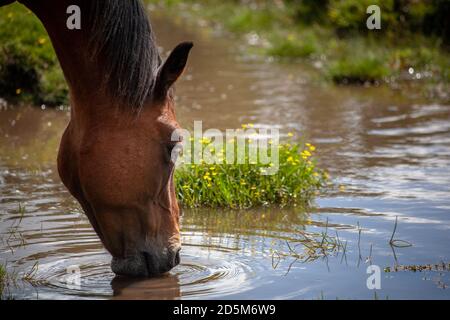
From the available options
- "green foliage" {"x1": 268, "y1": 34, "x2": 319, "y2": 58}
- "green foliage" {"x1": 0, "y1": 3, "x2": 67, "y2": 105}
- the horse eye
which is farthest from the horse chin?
"green foliage" {"x1": 268, "y1": 34, "x2": 319, "y2": 58}

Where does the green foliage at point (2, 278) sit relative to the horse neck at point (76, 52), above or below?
below

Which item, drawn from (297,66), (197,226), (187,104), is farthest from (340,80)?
(197,226)

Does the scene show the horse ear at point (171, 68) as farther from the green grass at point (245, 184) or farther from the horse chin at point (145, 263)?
the green grass at point (245, 184)

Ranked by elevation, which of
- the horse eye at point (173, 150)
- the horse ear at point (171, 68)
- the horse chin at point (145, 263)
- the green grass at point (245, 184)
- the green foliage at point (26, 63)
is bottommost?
the horse chin at point (145, 263)

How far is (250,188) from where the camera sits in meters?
7.43

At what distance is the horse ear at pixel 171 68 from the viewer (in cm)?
466

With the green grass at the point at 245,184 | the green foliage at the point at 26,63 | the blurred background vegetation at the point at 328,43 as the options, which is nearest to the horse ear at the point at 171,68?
the green grass at the point at 245,184

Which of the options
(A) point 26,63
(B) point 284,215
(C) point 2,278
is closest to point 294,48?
(A) point 26,63

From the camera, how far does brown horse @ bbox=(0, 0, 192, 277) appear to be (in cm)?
475

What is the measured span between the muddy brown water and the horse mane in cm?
116

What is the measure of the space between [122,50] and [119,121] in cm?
38

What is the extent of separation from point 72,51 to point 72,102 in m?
0.29

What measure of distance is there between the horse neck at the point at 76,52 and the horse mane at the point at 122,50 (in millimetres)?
51

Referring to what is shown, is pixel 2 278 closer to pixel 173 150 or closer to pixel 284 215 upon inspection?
pixel 173 150
